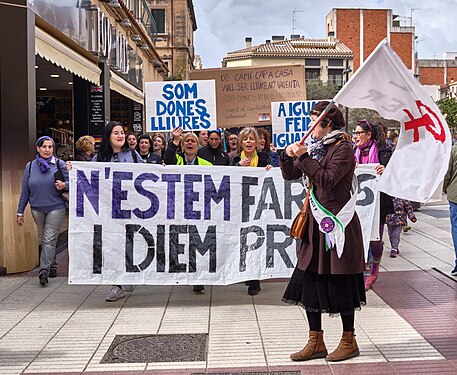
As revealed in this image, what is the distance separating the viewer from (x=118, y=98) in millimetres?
20531

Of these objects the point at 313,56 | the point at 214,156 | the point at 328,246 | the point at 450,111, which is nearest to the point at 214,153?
the point at 214,156

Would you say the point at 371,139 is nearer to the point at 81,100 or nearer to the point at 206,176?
the point at 206,176

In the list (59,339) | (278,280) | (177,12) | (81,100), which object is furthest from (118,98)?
(177,12)

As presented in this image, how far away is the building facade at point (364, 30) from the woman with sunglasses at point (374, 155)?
95179mm

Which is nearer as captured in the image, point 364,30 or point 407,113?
point 407,113

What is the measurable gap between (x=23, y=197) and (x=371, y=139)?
4167 mm

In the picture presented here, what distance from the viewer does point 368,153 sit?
770 cm

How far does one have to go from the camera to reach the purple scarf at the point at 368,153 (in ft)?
25.0

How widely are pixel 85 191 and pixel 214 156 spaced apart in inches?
69.9

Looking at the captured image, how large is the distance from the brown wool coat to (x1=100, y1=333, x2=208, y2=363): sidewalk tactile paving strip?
116cm

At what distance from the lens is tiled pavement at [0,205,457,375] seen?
4906 millimetres

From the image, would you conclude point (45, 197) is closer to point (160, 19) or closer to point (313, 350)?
point (313, 350)

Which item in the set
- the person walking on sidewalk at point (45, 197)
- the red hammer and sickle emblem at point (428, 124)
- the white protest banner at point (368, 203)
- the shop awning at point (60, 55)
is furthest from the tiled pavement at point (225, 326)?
the shop awning at point (60, 55)

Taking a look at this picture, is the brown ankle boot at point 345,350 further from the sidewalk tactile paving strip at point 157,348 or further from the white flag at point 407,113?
the white flag at point 407,113
